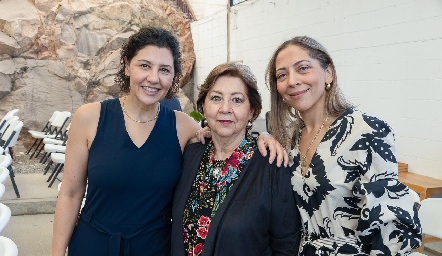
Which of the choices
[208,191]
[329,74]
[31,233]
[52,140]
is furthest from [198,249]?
[52,140]

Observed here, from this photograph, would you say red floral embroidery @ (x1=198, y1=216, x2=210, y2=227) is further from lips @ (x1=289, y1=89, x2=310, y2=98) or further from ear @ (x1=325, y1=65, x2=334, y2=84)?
ear @ (x1=325, y1=65, x2=334, y2=84)

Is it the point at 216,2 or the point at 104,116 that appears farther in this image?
the point at 216,2

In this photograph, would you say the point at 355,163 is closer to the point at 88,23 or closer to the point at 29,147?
the point at 29,147

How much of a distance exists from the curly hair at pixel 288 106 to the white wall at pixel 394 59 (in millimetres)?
1282

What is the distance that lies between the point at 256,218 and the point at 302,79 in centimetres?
47

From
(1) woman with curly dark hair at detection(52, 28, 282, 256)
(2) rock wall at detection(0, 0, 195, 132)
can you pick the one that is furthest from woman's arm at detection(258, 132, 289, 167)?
(2) rock wall at detection(0, 0, 195, 132)

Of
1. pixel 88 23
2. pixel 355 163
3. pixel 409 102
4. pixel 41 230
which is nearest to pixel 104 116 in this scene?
pixel 355 163

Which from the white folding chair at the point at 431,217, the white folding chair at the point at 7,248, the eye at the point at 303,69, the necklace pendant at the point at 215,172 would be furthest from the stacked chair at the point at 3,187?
the white folding chair at the point at 431,217

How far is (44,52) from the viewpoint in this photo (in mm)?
8148

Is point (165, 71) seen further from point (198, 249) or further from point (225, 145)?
point (198, 249)

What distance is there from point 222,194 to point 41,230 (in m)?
3.50

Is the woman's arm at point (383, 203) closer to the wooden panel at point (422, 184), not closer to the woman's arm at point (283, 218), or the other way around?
the woman's arm at point (283, 218)

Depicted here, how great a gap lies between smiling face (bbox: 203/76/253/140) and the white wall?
1404 millimetres

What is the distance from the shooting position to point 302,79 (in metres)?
1.29
